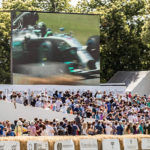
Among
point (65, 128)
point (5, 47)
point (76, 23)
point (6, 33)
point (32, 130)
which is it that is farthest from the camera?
point (5, 47)

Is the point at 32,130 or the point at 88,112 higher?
the point at 88,112

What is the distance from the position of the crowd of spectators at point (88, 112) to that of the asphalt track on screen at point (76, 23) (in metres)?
6.03

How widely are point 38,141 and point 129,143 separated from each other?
3.64m

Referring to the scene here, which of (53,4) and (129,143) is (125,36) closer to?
(53,4)

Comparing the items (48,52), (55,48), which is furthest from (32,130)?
(55,48)

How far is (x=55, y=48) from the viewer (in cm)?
3653

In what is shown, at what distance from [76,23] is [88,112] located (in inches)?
462

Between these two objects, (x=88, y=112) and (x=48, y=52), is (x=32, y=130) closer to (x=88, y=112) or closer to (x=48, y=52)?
(x=88, y=112)

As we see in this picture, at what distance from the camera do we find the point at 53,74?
36.4 m

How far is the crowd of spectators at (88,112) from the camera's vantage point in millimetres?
23281

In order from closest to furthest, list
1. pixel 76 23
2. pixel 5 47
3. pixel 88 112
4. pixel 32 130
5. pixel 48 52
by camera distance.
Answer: pixel 32 130
pixel 88 112
pixel 48 52
pixel 76 23
pixel 5 47

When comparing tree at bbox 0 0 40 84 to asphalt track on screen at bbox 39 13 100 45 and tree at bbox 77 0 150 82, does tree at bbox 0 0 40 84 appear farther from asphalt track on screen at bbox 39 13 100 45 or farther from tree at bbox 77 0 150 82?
asphalt track on screen at bbox 39 13 100 45

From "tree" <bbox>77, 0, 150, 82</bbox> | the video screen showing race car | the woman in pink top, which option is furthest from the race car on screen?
"tree" <bbox>77, 0, 150, 82</bbox>

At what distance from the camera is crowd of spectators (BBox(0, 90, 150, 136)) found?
23281 millimetres
